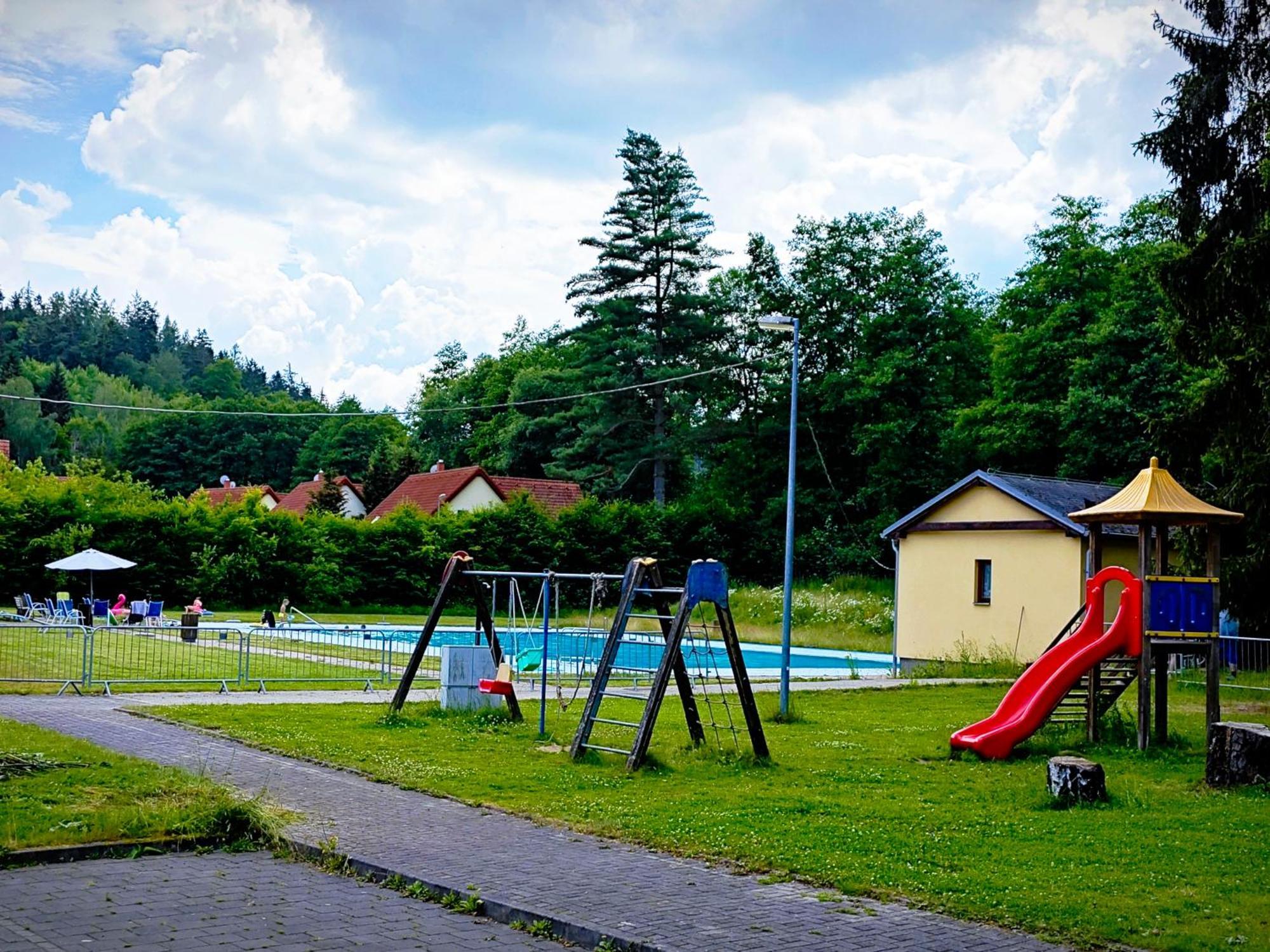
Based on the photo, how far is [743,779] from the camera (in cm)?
1251

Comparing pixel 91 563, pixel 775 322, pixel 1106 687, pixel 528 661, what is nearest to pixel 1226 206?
pixel 775 322

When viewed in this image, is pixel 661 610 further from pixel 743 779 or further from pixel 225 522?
pixel 225 522

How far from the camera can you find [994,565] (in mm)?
30922

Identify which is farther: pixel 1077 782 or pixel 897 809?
pixel 1077 782

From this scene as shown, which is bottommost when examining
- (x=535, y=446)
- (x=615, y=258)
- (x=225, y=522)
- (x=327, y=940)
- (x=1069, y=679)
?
(x=327, y=940)

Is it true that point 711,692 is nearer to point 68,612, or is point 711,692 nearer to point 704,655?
point 704,655

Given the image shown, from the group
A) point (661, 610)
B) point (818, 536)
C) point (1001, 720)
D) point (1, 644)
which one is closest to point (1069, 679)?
point (1001, 720)

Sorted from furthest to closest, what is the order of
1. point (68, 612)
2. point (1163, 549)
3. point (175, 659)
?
1. point (68, 612)
2. point (175, 659)
3. point (1163, 549)

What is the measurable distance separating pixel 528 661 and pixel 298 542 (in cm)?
2261

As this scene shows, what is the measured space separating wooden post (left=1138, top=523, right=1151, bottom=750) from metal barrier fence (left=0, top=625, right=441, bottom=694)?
12.0 m

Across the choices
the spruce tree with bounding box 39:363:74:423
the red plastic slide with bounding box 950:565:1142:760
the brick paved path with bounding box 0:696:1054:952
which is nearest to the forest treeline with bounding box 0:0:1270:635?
the red plastic slide with bounding box 950:565:1142:760

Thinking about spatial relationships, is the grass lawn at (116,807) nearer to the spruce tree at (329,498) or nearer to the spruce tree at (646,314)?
the spruce tree at (646,314)

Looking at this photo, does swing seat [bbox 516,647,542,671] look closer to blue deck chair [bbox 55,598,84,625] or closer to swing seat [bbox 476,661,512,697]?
swing seat [bbox 476,661,512,697]

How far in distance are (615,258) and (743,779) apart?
46.1 m
